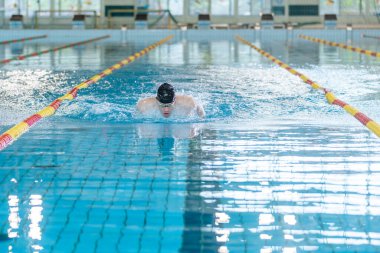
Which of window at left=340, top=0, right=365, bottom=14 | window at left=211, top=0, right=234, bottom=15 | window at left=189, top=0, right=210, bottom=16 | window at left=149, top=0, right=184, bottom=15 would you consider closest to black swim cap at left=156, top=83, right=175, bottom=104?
window at left=149, top=0, right=184, bottom=15

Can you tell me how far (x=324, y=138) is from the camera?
458 cm

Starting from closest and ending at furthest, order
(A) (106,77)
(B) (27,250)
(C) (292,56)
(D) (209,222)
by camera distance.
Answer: (B) (27,250) → (D) (209,222) → (A) (106,77) → (C) (292,56)

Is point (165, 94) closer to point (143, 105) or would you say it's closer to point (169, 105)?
point (169, 105)

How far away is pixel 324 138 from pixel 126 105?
2235 mm

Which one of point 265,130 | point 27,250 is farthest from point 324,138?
point 27,250

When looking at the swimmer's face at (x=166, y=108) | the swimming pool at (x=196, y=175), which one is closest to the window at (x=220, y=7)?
the swimming pool at (x=196, y=175)

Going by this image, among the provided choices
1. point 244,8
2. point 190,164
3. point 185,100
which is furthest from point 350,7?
point 190,164

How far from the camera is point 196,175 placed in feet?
11.8

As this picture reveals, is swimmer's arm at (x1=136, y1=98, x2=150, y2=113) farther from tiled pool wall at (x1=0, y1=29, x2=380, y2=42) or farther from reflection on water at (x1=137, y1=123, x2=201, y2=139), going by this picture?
tiled pool wall at (x1=0, y1=29, x2=380, y2=42)

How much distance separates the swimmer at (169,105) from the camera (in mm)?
5078

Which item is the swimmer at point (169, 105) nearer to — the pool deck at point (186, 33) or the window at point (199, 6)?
the pool deck at point (186, 33)

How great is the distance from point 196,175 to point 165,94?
5.08ft

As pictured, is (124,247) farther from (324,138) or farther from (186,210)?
(324,138)

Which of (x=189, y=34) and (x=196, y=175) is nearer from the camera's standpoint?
(x=196, y=175)
